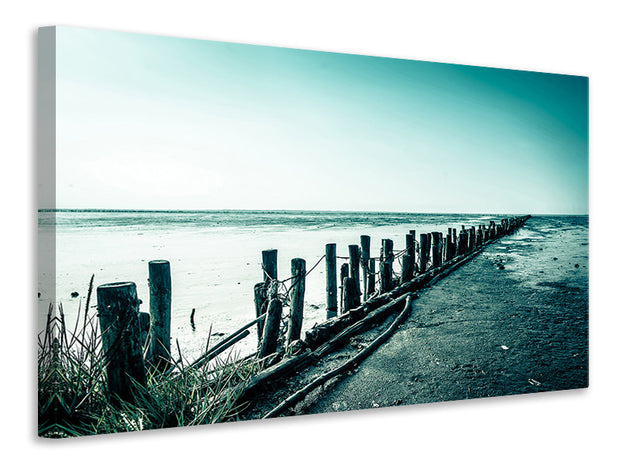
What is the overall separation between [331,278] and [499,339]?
117 cm

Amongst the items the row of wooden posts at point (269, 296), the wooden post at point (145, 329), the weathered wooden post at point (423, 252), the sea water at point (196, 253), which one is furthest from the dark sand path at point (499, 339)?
the wooden post at point (145, 329)

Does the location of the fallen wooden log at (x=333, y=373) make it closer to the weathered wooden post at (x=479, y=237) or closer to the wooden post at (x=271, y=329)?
the wooden post at (x=271, y=329)

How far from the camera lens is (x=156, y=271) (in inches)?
93.6

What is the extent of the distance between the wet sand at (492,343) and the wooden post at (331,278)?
0.35m

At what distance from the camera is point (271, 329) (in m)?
2.83

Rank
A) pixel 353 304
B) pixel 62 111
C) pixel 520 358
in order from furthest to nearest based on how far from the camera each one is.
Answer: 1. pixel 353 304
2. pixel 520 358
3. pixel 62 111

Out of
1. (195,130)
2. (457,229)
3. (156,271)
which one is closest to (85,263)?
(156,271)

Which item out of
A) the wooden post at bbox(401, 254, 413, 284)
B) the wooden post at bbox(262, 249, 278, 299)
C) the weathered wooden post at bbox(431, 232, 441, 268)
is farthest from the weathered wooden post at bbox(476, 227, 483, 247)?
the wooden post at bbox(262, 249, 278, 299)

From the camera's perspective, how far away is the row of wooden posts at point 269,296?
2170 millimetres

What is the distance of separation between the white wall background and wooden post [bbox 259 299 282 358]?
16.3 inches

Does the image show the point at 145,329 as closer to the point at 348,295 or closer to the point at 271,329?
the point at 271,329
